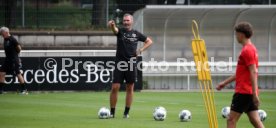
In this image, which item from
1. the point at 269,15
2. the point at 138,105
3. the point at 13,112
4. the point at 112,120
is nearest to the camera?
the point at 112,120

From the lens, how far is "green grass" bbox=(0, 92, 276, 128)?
16.7 m

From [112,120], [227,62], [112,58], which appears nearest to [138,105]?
[112,120]

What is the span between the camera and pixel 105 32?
32.4m

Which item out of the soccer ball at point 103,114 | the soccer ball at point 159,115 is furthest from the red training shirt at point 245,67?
the soccer ball at point 103,114

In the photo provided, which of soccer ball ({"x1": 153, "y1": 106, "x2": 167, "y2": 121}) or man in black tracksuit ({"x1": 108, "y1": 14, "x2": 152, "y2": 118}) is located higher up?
man in black tracksuit ({"x1": 108, "y1": 14, "x2": 152, "y2": 118})

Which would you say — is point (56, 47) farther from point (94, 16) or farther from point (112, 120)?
point (112, 120)

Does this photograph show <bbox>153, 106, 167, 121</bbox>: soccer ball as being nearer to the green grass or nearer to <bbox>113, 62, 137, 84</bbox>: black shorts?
the green grass

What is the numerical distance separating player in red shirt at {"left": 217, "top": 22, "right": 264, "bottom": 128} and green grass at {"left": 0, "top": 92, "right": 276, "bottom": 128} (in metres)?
3.87

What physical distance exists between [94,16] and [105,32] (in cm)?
78

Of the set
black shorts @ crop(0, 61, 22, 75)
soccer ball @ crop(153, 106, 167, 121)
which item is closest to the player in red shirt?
soccer ball @ crop(153, 106, 167, 121)

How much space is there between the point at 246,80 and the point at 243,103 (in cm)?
35

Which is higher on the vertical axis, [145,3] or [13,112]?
[145,3]

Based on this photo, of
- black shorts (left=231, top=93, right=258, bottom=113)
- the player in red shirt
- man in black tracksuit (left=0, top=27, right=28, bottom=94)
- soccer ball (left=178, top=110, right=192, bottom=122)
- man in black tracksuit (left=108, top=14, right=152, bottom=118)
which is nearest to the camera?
the player in red shirt

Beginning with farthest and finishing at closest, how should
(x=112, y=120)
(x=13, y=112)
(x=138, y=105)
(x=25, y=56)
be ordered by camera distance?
(x=25, y=56) → (x=138, y=105) → (x=13, y=112) → (x=112, y=120)
